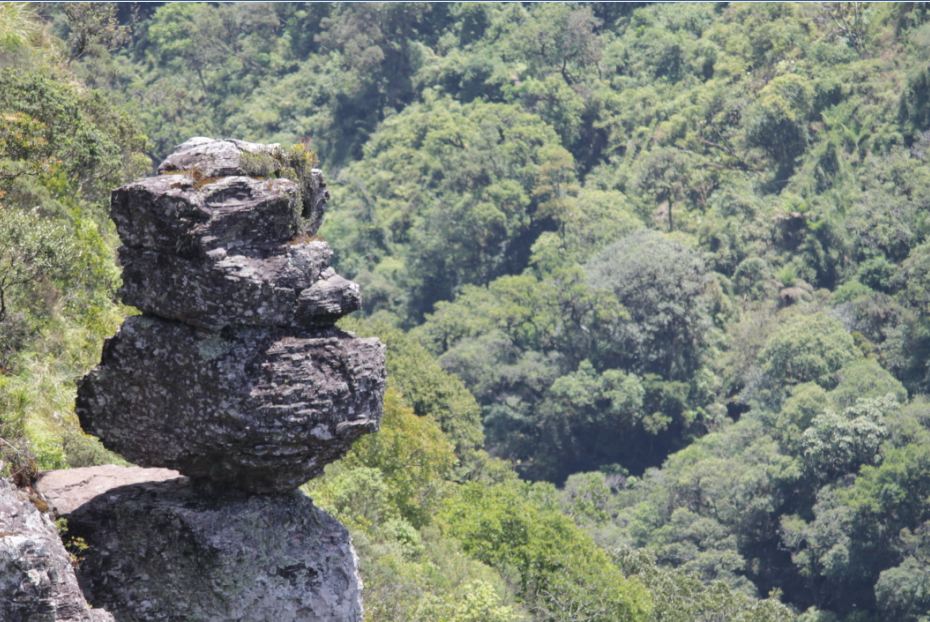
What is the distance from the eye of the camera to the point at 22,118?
1442 inches

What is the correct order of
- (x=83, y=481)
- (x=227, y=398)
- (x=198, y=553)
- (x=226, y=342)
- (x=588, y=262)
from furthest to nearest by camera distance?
(x=588, y=262), (x=83, y=481), (x=198, y=553), (x=226, y=342), (x=227, y=398)

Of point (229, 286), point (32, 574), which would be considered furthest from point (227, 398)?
point (32, 574)

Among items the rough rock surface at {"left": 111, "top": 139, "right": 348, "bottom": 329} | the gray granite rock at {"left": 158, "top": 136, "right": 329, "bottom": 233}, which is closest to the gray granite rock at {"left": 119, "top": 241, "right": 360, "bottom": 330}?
the rough rock surface at {"left": 111, "top": 139, "right": 348, "bottom": 329}

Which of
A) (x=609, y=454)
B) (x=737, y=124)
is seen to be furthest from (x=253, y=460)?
(x=737, y=124)

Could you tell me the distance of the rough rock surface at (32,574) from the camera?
21125 millimetres

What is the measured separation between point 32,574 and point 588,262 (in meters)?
106

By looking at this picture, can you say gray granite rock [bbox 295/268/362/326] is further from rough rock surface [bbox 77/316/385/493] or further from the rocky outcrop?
the rocky outcrop

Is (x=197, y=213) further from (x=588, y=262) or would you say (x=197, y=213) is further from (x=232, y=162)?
(x=588, y=262)

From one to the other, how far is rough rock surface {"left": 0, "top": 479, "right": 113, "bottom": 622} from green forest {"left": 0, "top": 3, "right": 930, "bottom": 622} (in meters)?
11.8

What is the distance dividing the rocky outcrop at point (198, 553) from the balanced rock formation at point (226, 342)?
0.55 meters

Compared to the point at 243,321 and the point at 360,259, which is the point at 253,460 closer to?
the point at 243,321

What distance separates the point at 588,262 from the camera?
4975 inches

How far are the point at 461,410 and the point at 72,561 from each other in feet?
162

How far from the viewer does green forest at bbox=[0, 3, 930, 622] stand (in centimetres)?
5272
